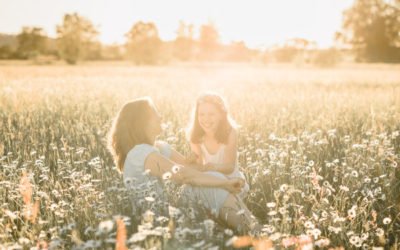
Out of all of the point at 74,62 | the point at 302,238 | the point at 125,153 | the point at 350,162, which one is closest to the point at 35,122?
the point at 125,153

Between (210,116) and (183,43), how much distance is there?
98.6 m

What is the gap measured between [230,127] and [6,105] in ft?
19.8

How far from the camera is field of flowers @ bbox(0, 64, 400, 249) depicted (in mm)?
3203

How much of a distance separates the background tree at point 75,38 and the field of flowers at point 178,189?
64.9 m

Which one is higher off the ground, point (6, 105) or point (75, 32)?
point (75, 32)

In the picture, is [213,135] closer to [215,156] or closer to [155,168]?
[215,156]

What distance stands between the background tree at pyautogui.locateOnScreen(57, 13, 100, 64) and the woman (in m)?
70.5

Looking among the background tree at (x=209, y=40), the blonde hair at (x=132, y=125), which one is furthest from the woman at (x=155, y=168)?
the background tree at (x=209, y=40)

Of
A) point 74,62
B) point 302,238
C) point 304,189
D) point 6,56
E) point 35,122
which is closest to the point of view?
point 302,238

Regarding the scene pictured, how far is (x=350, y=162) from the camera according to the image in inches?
216

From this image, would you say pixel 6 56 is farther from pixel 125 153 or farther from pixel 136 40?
pixel 125 153

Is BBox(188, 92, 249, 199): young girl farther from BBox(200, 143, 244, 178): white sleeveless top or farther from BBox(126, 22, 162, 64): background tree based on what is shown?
BBox(126, 22, 162, 64): background tree

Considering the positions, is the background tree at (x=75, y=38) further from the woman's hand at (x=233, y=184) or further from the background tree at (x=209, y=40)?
the woman's hand at (x=233, y=184)

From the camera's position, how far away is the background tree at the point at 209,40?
107625 millimetres
